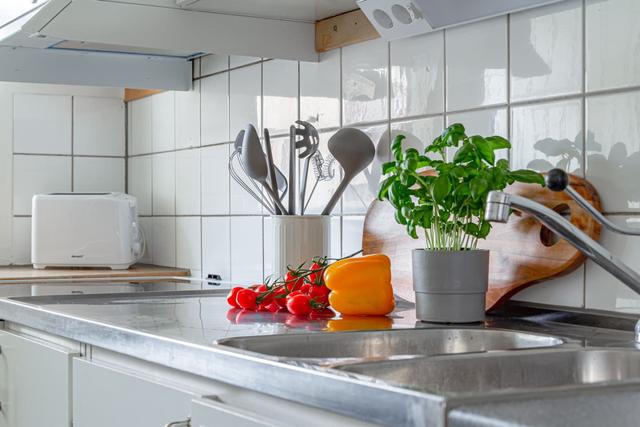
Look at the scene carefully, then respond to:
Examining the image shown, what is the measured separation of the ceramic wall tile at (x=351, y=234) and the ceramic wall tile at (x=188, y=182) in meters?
0.72

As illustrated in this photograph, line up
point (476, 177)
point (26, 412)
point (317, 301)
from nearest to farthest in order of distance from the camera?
point (476, 177) < point (317, 301) < point (26, 412)

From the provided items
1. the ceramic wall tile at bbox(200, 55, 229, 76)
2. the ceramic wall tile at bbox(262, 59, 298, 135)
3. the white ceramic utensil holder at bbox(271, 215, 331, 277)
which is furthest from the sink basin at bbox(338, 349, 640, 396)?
the ceramic wall tile at bbox(200, 55, 229, 76)

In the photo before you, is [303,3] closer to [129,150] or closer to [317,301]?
[317,301]

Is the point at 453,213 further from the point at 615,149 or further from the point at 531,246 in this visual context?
the point at 615,149

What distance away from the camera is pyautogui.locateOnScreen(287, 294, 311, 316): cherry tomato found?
1610 millimetres

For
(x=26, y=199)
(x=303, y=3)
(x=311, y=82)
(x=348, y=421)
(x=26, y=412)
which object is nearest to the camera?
(x=348, y=421)

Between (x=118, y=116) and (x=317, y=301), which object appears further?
(x=118, y=116)

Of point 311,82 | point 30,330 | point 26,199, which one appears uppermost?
point 311,82

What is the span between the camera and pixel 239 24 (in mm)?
2045

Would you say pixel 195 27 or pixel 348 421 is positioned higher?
pixel 195 27

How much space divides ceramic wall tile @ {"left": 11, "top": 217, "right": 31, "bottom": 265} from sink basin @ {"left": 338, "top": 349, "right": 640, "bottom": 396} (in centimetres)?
200

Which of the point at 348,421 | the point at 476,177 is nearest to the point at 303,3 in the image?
the point at 476,177

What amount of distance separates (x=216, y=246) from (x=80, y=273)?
36 cm

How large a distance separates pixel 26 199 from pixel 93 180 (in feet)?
0.69
